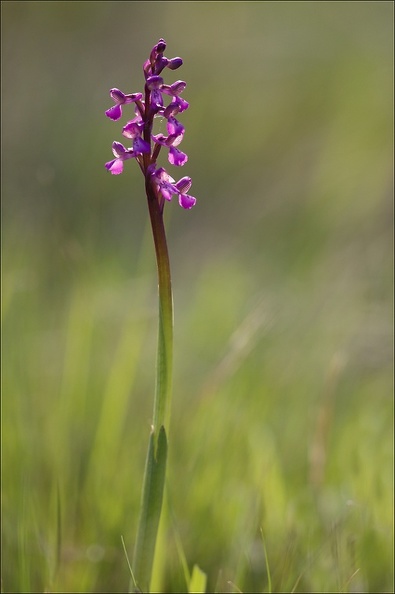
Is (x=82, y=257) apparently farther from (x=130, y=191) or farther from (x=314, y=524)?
(x=130, y=191)

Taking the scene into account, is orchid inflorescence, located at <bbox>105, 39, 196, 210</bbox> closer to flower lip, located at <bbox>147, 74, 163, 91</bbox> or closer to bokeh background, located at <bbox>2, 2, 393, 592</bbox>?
flower lip, located at <bbox>147, 74, 163, 91</bbox>

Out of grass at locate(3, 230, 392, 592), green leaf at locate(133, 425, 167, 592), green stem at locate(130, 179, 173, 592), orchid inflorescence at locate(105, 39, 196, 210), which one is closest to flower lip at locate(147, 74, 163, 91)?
orchid inflorescence at locate(105, 39, 196, 210)

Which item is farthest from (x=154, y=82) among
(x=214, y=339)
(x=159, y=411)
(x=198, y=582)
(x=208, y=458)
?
(x=214, y=339)

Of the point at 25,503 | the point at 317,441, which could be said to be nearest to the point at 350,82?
the point at 317,441

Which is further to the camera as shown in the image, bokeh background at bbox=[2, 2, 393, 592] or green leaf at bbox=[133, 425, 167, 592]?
bokeh background at bbox=[2, 2, 393, 592]

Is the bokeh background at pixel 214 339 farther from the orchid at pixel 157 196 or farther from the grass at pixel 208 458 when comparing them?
the orchid at pixel 157 196

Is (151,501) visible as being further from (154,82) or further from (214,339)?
(214,339)
